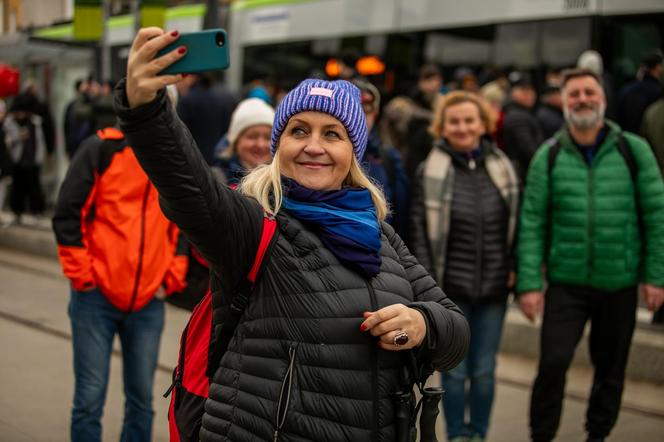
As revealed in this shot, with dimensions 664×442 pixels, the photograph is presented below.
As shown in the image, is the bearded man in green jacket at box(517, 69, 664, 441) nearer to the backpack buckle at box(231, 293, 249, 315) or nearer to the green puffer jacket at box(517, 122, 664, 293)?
the green puffer jacket at box(517, 122, 664, 293)

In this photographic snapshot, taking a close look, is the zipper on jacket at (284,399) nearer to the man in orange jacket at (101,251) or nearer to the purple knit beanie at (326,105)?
the purple knit beanie at (326,105)

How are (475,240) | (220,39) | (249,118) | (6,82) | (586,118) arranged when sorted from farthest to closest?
(6,82) → (475,240) → (586,118) → (249,118) → (220,39)

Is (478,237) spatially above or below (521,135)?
below

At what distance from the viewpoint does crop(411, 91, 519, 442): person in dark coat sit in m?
5.58

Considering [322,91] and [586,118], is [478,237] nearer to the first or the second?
[586,118]

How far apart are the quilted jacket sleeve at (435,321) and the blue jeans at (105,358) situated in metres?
2.07

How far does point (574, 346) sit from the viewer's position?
5398 millimetres

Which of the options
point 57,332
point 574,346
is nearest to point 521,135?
point 574,346

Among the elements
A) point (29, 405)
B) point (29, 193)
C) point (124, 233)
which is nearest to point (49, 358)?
point (29, 405)

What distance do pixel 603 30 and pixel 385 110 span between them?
3598 mm

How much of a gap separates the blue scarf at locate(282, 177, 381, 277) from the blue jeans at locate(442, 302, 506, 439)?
2.97m

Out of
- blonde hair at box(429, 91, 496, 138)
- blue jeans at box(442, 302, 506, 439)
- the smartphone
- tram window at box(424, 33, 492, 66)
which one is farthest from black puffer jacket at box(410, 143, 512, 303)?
tram window at box(424, 33, 492, 66)

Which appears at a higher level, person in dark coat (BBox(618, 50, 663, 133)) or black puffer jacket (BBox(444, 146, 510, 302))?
person in dark coat (BBox(618, 50, 663, 133))

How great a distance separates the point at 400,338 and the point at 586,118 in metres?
3.21
